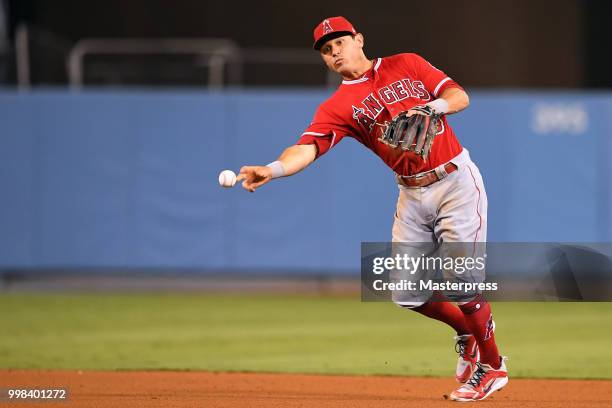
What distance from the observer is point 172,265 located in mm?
13258

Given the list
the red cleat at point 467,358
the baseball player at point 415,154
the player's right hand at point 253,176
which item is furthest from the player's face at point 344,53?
the red cleat at point 467,358

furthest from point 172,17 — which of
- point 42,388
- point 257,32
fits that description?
point 42,388

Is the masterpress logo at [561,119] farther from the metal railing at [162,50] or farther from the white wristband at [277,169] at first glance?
the white wristband at [277,169]

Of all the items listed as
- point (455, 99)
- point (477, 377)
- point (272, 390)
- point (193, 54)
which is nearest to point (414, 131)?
point (455, 99)

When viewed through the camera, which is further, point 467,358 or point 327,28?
point 467,358

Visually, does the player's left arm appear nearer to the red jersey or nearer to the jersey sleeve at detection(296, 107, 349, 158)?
the red jersey

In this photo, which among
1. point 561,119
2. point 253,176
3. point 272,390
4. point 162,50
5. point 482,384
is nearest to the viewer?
point 253,176

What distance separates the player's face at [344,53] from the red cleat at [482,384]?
1817mm

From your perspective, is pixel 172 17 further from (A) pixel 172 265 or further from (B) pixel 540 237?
(B) pixel 540 237

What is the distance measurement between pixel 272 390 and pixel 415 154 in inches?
70.8

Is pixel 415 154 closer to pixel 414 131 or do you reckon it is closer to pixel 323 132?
pixel 414 131

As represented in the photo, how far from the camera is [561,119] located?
13.2 metres

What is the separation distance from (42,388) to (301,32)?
10196 millimetres

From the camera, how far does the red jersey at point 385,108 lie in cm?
579
